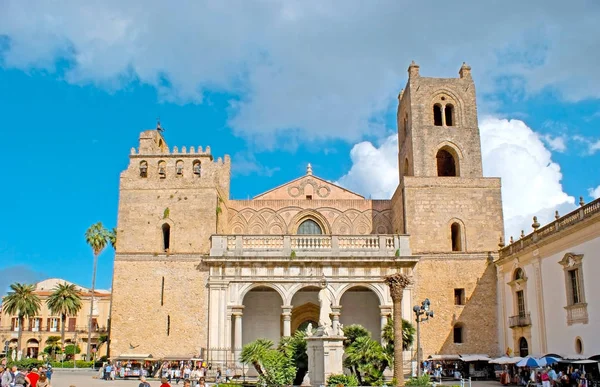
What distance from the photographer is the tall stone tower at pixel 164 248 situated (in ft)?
104

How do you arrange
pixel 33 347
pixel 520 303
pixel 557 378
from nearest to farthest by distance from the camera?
pixel 557 378 → pixel 520 303 → pixel 33 347

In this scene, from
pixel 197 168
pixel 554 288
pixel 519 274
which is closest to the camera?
pixel 554 288

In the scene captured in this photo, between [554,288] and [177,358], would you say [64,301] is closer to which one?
[177,358]

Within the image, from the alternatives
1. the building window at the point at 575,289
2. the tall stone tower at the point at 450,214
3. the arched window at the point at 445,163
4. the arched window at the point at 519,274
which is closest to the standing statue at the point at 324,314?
the building window at the point at 575,289

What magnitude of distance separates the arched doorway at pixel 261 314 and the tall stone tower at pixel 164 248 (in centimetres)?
333

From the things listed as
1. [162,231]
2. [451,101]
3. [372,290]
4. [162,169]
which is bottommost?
[372,290]

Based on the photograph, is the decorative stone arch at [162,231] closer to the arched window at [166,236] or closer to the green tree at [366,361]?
the arched window at [166,236]

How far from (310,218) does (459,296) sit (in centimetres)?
1006

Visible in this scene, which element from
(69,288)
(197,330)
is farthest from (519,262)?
(69,288)

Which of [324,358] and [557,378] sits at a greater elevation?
[324,358]

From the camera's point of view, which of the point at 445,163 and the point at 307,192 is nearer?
the point at 445,163

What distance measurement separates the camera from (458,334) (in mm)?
31672

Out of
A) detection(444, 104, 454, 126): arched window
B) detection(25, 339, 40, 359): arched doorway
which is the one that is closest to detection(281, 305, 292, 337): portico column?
detection(444, 104, 454, 126): arched window

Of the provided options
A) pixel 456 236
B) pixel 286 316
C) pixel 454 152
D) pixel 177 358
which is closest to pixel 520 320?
pixel 456 236
